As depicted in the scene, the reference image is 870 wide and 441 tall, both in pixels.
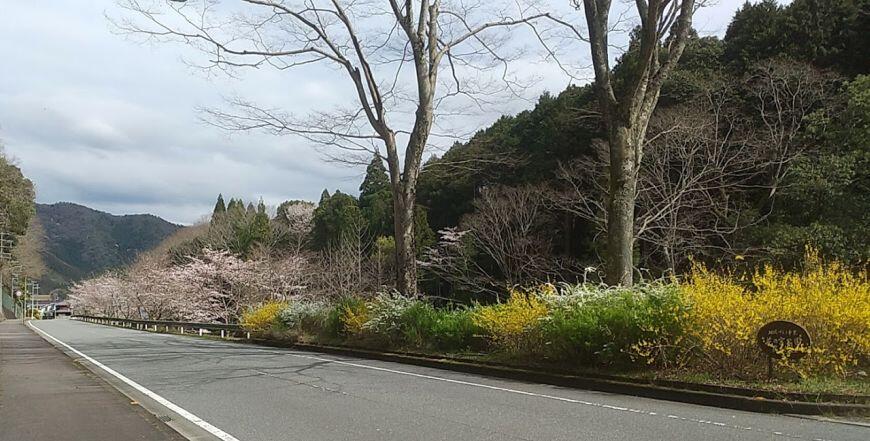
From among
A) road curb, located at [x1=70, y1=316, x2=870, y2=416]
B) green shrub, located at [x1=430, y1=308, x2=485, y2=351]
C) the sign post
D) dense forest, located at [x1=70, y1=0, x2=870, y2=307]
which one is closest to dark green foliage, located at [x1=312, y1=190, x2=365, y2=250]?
dense forest, located at [x1=70, y1=0, x2=870, y2=307]

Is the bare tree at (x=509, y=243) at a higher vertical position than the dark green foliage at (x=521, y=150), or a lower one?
lower

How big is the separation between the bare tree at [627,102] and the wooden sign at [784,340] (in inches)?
185

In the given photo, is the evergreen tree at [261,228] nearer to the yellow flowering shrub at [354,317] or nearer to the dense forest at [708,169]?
the dense forest at [708,169]

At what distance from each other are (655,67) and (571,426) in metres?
9.98

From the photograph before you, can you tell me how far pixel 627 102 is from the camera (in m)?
15.1

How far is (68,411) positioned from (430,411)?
4982 mm

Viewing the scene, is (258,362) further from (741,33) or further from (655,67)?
(741,33)

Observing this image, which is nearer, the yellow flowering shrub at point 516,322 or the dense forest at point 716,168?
the yellow flowering shrub at point 516,322

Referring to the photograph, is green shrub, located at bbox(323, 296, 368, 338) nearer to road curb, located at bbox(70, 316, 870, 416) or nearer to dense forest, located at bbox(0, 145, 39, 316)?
road curb, located at bbox(70, 316, 870, 416)

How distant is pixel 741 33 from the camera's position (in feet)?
98.2

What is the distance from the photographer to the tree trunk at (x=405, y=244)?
68.2ft

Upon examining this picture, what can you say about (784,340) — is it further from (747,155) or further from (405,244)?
(747,155)

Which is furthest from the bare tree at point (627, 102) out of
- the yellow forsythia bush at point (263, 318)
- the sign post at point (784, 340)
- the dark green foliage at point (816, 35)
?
the yellow forsythia bush at point (263, 318)

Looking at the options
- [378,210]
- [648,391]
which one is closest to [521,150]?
[378,210]
